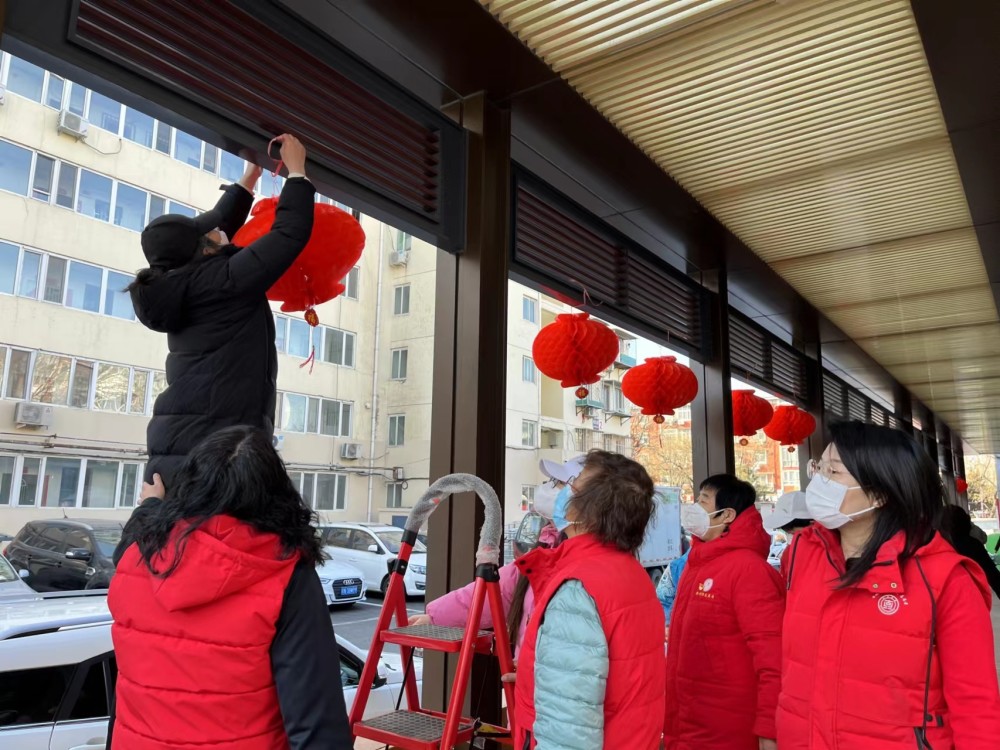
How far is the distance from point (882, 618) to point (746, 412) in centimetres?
455

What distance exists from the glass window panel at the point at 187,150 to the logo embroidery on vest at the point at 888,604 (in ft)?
7.75

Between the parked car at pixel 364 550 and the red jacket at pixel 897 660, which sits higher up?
the red jacket at pixel 897 660

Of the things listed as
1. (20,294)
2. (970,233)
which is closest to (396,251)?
(20,294)

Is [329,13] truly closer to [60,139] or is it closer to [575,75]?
[575,75]

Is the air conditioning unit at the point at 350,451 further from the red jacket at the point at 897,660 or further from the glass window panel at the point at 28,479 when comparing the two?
the red jacket at the point at 897,660

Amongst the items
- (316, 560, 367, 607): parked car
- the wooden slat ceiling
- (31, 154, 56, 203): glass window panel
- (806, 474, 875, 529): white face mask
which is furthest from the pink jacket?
(316, 560, 367, 607): parked car

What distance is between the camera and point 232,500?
4.03 feet

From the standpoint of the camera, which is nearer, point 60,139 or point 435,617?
point 435,617

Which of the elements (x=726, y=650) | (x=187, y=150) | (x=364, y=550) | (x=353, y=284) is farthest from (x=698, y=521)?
(x=364, y=550)

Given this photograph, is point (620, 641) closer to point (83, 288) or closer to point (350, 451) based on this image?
point (350, 451)

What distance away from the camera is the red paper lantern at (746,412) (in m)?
5.80

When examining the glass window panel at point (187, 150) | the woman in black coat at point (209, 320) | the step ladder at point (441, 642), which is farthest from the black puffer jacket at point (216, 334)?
the glass window panel at point (187, 150)

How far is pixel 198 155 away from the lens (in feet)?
8.66

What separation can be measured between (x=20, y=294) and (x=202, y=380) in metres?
2.35
